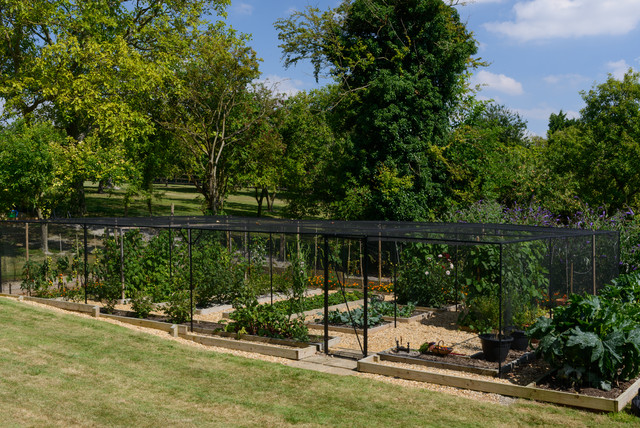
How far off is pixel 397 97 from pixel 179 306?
15.5m

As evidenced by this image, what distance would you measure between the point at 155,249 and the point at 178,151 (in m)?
20.1

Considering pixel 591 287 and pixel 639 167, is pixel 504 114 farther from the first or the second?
pixel 591 287

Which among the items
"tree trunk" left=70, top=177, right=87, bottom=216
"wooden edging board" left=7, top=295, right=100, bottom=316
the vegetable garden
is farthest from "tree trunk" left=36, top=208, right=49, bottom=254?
"tree trunk" left=70, top=177, right=87, bottom=216

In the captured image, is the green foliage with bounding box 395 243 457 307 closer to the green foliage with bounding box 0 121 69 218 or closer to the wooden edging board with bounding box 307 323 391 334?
the wooden edging board with bounding box 307 323 391 334

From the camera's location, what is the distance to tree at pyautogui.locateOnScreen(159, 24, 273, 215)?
29.2 m

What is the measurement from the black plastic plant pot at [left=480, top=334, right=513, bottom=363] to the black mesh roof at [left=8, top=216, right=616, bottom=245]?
5.25ft

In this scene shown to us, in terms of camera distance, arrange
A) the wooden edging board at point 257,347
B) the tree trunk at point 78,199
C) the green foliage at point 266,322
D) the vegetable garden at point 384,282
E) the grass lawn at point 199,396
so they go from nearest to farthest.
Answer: the grass lawn at point 199,396
the vegetable garden at point 384,282
the wooden edging board at point 257,347
the green foliage at point 266,322
the tree trunk at point 78,199

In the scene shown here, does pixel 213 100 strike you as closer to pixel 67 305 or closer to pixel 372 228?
pixel 67 305

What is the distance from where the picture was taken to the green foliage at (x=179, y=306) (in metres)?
12.2

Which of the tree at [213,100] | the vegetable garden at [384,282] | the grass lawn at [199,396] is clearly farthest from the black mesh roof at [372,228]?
the tree at [213,100]

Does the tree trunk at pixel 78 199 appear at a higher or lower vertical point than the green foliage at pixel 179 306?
higher

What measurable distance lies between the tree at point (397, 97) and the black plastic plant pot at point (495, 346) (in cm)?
1464

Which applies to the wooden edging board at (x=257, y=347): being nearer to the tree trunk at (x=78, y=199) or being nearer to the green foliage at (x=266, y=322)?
the green foliage at (x=266, y=322)

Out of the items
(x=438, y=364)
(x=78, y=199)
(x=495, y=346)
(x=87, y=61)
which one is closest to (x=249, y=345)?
(x=438, y=364)
